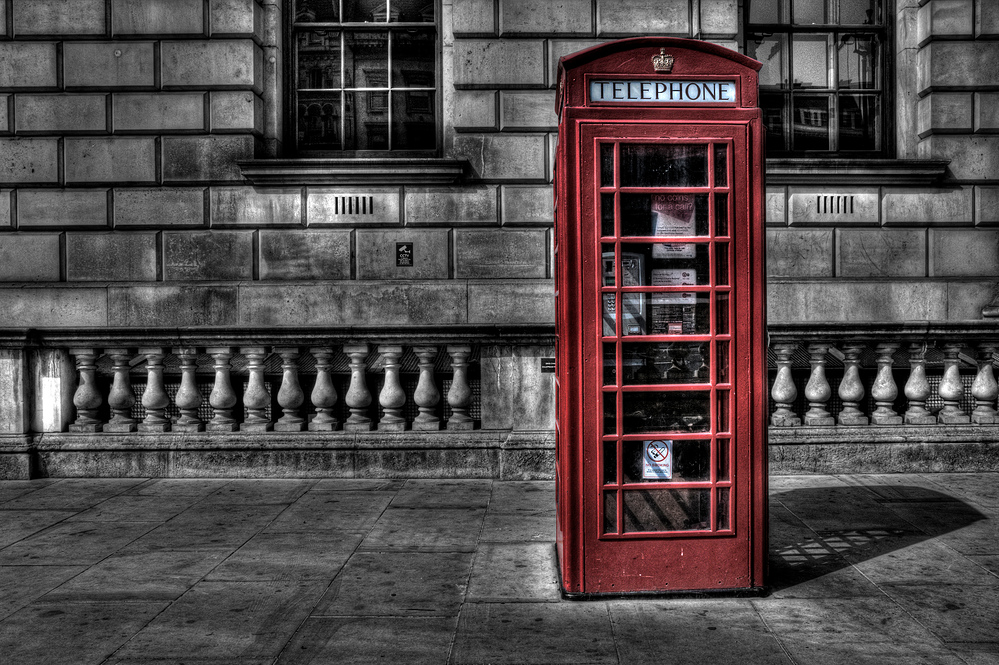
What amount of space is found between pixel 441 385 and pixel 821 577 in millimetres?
4232

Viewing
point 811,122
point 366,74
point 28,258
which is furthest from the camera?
point 811,122

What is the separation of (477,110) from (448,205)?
3.58ft

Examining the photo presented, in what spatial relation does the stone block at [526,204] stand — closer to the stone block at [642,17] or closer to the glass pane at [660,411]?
the stone block at [642,17]

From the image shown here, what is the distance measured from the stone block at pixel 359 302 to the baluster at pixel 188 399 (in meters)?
1.87

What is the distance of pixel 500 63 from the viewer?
8445 mm

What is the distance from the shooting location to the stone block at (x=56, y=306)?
28.3ft

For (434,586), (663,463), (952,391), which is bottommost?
(434,586)

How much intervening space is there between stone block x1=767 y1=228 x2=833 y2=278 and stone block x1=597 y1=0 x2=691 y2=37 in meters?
2.54

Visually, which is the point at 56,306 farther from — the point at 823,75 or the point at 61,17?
the point at 823,75

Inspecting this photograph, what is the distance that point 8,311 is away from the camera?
28.4 feet

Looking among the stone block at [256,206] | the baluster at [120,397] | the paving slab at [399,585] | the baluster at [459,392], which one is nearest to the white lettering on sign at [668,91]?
the paving slab at [399,585]

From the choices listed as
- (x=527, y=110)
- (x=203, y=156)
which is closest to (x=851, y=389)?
(x=527, y=110)

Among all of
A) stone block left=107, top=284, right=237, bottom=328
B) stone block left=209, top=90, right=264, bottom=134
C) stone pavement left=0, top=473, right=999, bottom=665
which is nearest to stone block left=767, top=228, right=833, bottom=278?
stone pavement left=0, top=473, right=999, bottom=665

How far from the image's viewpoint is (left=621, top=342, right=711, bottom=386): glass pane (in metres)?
3.82
